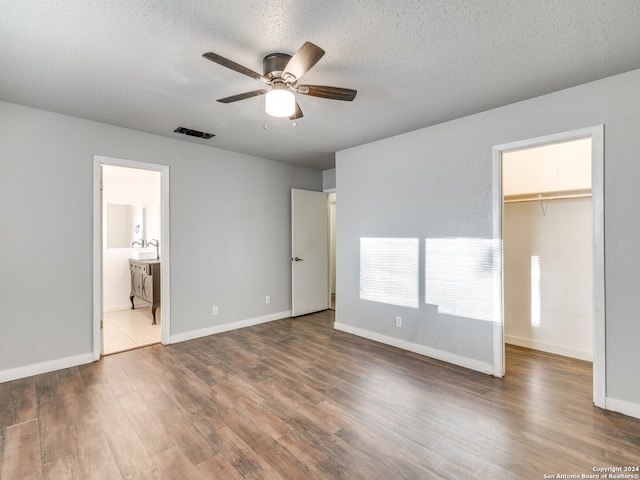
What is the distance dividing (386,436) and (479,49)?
2648 mm

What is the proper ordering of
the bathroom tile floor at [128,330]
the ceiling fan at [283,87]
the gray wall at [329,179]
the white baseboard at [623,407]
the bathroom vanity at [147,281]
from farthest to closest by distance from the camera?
the gray wall at [329,179] < the bathroom vanity at [147,281] < the bathroom tile floor at [128,330] < the white baseboard at [623,407] < the ceiling fan at [283,87]

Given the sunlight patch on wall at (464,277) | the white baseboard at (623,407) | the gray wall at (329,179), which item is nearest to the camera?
the white baseboard at (623,407)

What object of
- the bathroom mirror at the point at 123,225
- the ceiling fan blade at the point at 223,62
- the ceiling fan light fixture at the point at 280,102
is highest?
the ceiling fan blade at the point at 223,62

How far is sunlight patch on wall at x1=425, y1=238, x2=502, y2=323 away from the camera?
294cm

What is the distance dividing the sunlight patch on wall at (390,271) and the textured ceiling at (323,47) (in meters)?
1.54

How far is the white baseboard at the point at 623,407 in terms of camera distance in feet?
7.24

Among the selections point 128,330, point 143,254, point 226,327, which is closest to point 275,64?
point 226,327

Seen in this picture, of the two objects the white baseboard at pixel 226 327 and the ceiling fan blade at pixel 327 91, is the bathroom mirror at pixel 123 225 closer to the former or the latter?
the white baseboard at pixel 226 327

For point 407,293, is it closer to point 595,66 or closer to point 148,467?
point 595,66

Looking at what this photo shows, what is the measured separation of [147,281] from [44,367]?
195 cm

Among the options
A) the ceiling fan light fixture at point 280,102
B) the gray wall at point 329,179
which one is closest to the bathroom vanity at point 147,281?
the gray wall at point 329,179

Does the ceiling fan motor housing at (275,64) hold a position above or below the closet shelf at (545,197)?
above
